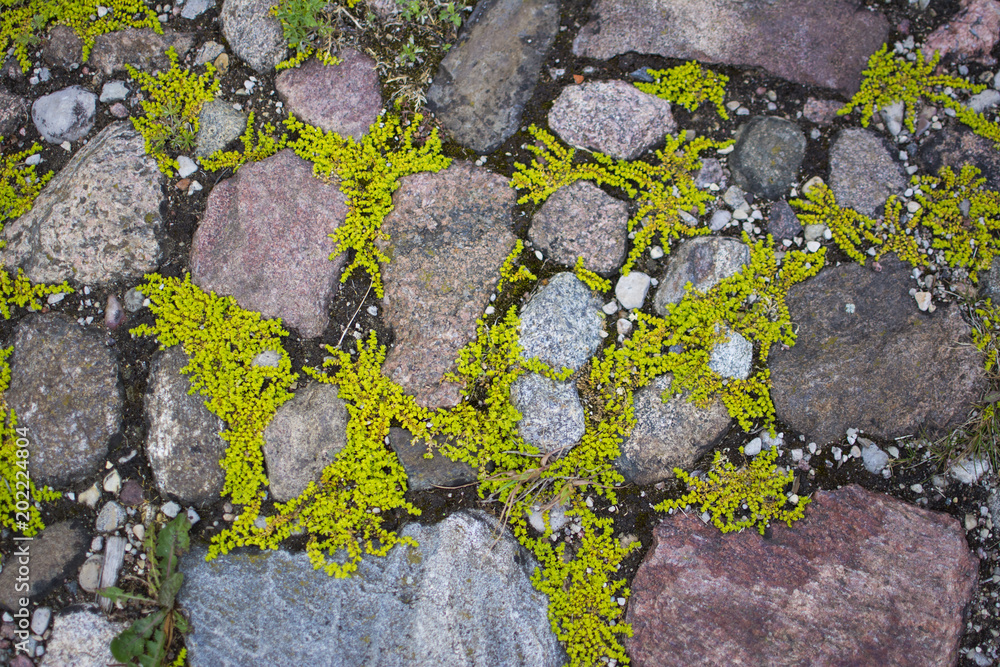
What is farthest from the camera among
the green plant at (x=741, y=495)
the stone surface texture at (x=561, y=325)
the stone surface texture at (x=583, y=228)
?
the stone surface texture at (x=583, y=228)

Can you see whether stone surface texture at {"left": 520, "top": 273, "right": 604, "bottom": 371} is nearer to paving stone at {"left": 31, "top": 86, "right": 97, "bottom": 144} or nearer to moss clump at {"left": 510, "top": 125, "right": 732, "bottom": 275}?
moss clump at {"left": 510, "top": 125, "right": 732, "bottom": 275}

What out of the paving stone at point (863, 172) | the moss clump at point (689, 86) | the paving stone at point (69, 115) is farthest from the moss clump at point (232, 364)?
the paving stone at point (863, 172)

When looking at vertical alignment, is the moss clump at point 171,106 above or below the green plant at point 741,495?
above

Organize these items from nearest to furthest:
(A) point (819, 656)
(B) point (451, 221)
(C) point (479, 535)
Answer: (A) point (819, 656) < (C) point (479, 535) < (B) point (451, 221)

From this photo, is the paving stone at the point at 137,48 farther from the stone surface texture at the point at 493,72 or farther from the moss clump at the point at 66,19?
the stone surface texture at the point at 493,72

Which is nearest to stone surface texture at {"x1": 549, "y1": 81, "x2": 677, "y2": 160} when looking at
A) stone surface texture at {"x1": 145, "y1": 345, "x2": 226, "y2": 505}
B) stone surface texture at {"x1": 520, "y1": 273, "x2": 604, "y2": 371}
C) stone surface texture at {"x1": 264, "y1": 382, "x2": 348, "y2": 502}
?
stone surface texture at {"x1": 520, "y1": 273, "x2": 604, "y2": 371}

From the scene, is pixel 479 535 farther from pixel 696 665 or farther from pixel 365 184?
pixel 365 184

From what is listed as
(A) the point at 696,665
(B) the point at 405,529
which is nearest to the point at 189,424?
(B) the point at 405,529
